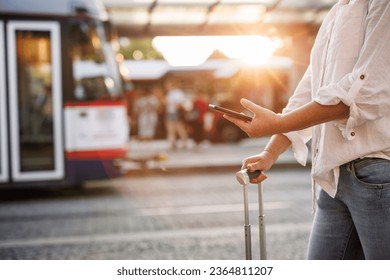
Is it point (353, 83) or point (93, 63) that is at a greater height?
point (93, 63)

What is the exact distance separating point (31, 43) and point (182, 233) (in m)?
3.64

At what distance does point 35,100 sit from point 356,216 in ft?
22.0

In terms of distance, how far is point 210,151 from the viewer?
16.4 metres

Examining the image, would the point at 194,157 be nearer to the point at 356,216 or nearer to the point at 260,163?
the point at 260,163

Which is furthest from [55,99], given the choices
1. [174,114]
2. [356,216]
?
[174,114]

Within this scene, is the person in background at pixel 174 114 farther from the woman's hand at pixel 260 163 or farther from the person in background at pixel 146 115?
the woman's hand at pixel 260 163

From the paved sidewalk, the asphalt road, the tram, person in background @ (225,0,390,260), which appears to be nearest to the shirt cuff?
person in background @ (225,0,390,260)

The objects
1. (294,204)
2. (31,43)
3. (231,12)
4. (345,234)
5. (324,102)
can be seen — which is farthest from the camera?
(231,12)

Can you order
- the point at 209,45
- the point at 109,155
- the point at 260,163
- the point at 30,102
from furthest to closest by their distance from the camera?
the point at 209,45 < the point at 109,155 < the point at 30,102 < the point at 260,163

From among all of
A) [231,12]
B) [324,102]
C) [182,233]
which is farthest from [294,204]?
[324,102]

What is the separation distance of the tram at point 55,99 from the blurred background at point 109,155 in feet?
0.04

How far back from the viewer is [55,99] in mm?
8180

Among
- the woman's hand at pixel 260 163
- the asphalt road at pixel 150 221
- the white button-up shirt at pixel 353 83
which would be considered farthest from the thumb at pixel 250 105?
the asphalt road at pixel 150 221

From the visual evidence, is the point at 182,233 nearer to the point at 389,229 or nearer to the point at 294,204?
the point at 294,204
